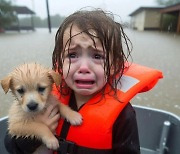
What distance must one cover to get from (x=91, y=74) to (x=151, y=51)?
26.0 feet

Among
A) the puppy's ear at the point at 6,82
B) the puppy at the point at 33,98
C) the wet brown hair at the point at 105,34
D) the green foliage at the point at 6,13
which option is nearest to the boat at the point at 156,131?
the puppy at the point at 33,98

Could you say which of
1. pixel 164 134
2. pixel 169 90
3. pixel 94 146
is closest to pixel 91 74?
pixel 94 146

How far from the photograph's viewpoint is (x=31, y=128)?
1.77 meters

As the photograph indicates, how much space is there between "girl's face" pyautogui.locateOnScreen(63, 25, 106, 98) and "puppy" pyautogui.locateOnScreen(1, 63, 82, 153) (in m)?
0.17

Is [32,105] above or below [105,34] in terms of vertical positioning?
below

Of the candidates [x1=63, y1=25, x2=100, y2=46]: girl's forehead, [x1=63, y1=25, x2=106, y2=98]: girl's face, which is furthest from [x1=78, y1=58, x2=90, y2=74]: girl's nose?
[x1=63, y1=25, x2=100, y2=46]: girl's forehead

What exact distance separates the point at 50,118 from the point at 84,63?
517mm

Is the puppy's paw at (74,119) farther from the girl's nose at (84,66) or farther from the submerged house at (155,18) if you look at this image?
the submerged house at (155,18)

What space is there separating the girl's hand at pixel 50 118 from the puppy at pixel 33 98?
1.4 inches

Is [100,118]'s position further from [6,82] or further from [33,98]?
[6,82]

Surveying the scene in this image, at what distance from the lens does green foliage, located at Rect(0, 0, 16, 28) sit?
721 centimetres

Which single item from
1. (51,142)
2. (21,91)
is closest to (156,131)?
(51,142)

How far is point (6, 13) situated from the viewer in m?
7.52

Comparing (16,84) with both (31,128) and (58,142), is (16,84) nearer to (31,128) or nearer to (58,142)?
(31,128)
